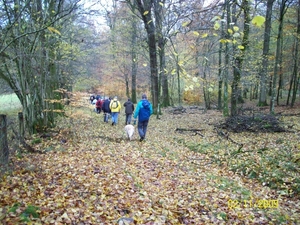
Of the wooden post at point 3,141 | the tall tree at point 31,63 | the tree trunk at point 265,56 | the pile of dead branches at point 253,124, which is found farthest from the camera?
the tree trunk at point 265,56

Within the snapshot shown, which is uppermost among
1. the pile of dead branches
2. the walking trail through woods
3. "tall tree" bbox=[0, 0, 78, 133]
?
"tall tree" bbox=[0, 0, 78, 133]

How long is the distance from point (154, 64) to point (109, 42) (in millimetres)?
15146

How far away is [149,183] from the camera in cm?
607

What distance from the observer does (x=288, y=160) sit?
7391 millimetres

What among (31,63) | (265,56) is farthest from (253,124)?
(31,63)

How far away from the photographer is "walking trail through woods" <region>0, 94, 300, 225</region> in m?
4.55

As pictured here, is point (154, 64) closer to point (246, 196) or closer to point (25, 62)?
point (25, 62)

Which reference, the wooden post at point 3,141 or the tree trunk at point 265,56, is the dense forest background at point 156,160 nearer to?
the wooden post at point 3,141

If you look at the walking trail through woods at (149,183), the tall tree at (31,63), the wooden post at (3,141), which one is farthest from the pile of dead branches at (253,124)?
Answer: the wooden post at (3,141)

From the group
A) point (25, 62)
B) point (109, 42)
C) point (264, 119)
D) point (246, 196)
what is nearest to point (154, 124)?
point (264, 119)

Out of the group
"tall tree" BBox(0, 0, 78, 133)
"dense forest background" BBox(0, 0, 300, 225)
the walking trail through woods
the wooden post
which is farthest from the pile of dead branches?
the wooden post

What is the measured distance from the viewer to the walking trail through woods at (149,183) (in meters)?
4.55

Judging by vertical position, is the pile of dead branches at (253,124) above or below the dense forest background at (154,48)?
below

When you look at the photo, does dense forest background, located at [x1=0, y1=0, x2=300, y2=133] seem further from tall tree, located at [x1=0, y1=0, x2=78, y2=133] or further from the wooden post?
the wooden post
